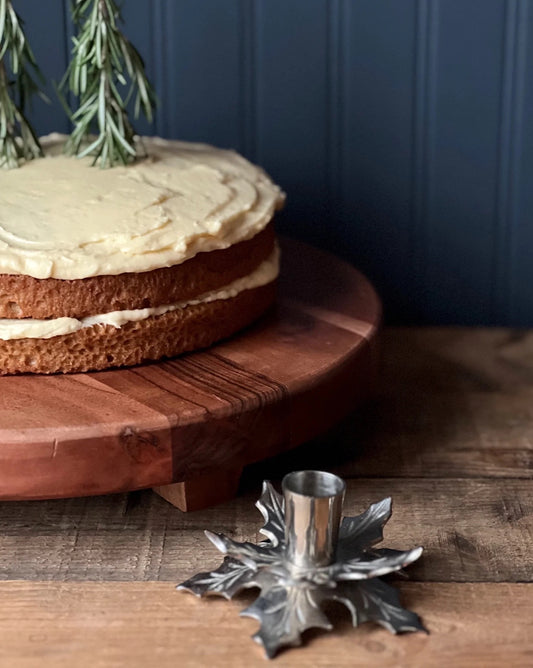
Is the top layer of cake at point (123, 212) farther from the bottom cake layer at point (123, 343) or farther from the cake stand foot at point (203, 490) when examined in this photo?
the cake stand foot at point (203, 490)

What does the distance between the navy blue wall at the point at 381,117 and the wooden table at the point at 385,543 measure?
0.96ft

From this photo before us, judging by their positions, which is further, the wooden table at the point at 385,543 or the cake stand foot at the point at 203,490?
the cake stand foot at the point at 203,490

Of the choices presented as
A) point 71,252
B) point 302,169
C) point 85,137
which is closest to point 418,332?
point 302,169

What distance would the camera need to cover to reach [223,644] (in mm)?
854

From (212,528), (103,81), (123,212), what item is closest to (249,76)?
(103,81)

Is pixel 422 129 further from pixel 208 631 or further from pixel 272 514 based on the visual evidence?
pixel 208 631

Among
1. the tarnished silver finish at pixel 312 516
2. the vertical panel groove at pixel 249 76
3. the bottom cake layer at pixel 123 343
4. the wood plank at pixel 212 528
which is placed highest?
the vertical panel groove at pixel 249 76

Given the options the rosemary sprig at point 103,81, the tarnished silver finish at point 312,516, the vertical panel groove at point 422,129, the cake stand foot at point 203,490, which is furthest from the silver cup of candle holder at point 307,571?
the vertical panel groove at point 422,129

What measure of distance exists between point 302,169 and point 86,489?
0.81 meters

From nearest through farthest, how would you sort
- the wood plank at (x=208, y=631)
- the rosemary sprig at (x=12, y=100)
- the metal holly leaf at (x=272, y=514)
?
the wood plank at (x=208, y=631), the metal holly leaf at (x=272, y=514), the rosemary sprig at (x=12, y=100)

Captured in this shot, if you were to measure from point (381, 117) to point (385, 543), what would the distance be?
79cm

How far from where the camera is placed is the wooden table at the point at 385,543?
2.78 ft

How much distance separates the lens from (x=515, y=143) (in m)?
1.56

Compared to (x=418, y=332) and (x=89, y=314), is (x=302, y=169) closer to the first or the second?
(x=418, y=332)
